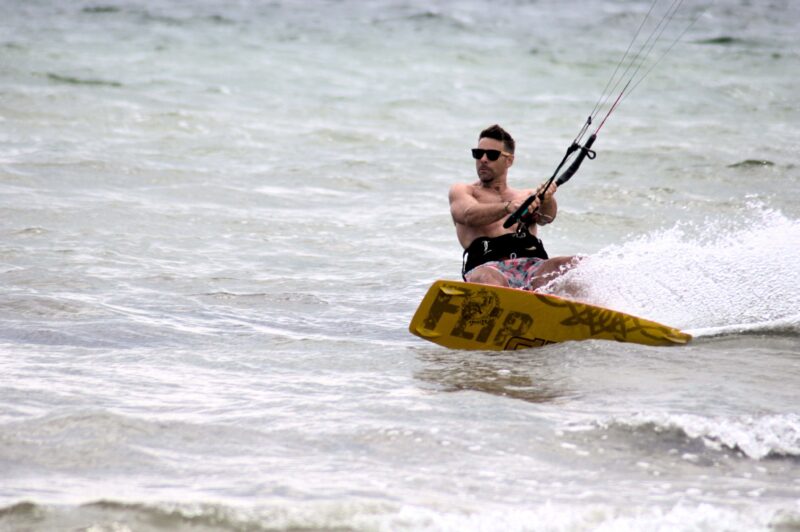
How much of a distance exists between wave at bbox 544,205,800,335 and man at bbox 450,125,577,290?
0.16 m

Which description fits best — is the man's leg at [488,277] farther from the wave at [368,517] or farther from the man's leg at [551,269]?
the wave at [368,517]

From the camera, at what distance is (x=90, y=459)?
16.0 feet

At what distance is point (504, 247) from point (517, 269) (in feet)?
0.57

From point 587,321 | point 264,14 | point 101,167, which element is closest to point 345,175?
point 101,167

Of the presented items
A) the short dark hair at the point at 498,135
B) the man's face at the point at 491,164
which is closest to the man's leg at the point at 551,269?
the man's face at the point at 491,164

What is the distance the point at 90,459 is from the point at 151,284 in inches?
166

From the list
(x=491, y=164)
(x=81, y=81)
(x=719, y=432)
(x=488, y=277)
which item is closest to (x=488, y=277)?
(x=488, y=277)

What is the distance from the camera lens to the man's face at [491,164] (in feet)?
25.1

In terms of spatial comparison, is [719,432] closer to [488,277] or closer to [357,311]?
[488,277]

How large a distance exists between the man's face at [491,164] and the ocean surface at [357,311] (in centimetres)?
85

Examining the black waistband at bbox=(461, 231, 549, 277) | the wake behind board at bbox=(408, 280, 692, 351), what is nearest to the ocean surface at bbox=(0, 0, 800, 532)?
the wake behind board at bbox=(408, 280, 692, 351)

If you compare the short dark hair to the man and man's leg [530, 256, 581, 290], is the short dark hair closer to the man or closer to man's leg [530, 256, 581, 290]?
the man

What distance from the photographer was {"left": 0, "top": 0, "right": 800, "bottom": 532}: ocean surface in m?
4.55

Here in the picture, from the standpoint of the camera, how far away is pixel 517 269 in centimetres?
755
